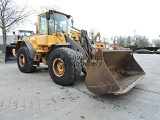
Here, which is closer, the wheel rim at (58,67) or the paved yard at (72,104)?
the paved yard at (72,104)

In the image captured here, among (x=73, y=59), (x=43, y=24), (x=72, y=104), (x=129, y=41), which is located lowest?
(x=72, y=104)

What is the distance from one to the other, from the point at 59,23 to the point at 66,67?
2152 millimetres

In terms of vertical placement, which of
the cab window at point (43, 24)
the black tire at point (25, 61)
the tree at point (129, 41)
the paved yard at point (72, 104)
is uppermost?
the tree at point (129, 41)

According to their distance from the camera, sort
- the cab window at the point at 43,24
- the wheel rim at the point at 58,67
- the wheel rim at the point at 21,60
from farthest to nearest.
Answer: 1. the wheel rim at the point at 21,60
2. the cab window at the point at 43,24
3. the wheel rim at the point at 58,67

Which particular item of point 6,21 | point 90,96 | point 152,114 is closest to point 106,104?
point 90,96

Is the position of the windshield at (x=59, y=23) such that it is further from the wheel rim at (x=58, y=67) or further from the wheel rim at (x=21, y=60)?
the wheel rim at (x=21, y=60)

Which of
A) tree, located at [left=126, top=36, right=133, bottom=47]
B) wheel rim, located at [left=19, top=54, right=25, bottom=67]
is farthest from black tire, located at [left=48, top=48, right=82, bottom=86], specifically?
tree, located at [left=126, top=36, right=133, bottom=47]

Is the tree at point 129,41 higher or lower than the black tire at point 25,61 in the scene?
higher

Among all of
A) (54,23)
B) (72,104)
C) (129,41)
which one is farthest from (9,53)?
(129,41)

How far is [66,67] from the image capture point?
4.80 metres

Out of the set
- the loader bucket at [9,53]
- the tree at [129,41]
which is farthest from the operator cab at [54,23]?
the tree at [129,41]

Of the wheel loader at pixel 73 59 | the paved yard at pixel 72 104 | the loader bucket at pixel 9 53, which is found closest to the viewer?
the paved yard at pixel 72 104

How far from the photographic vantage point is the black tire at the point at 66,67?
4715mm

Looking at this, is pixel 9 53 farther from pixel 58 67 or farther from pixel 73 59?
pixel 73 59
